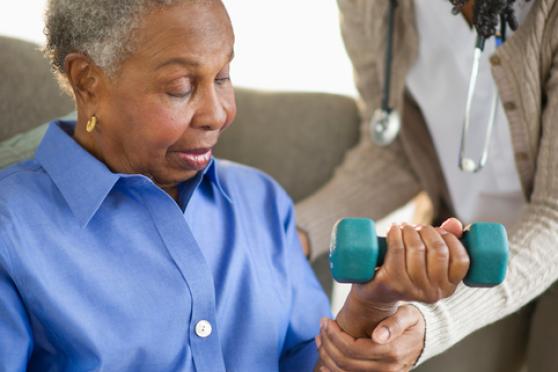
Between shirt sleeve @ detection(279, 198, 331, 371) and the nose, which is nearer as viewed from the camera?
the nose

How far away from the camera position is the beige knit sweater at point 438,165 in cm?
139

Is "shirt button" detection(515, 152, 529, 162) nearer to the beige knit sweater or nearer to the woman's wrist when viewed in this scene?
the beige knit sweater

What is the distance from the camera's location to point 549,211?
144 centimetres

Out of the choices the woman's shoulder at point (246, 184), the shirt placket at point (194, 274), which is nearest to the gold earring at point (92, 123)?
the shirt placket at point (194, 274)

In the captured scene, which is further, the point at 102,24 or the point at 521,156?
the point at 521,156

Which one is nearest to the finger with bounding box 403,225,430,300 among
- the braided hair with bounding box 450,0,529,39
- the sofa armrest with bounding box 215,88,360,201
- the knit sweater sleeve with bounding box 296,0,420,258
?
the braided hair with bounding box 450,0,529,39

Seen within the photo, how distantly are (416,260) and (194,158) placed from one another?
402 mm

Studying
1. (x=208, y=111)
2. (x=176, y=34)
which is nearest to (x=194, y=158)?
(x=208, y=111)

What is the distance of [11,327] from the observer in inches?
40.8

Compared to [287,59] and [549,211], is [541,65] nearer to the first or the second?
[549,211]

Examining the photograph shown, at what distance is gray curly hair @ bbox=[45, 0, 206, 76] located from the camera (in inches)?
42.3

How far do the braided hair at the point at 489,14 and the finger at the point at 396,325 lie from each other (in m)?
0.57

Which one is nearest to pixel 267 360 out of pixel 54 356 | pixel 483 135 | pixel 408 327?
pixel 408 327

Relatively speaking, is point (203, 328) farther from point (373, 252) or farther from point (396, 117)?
point (396, 117)
